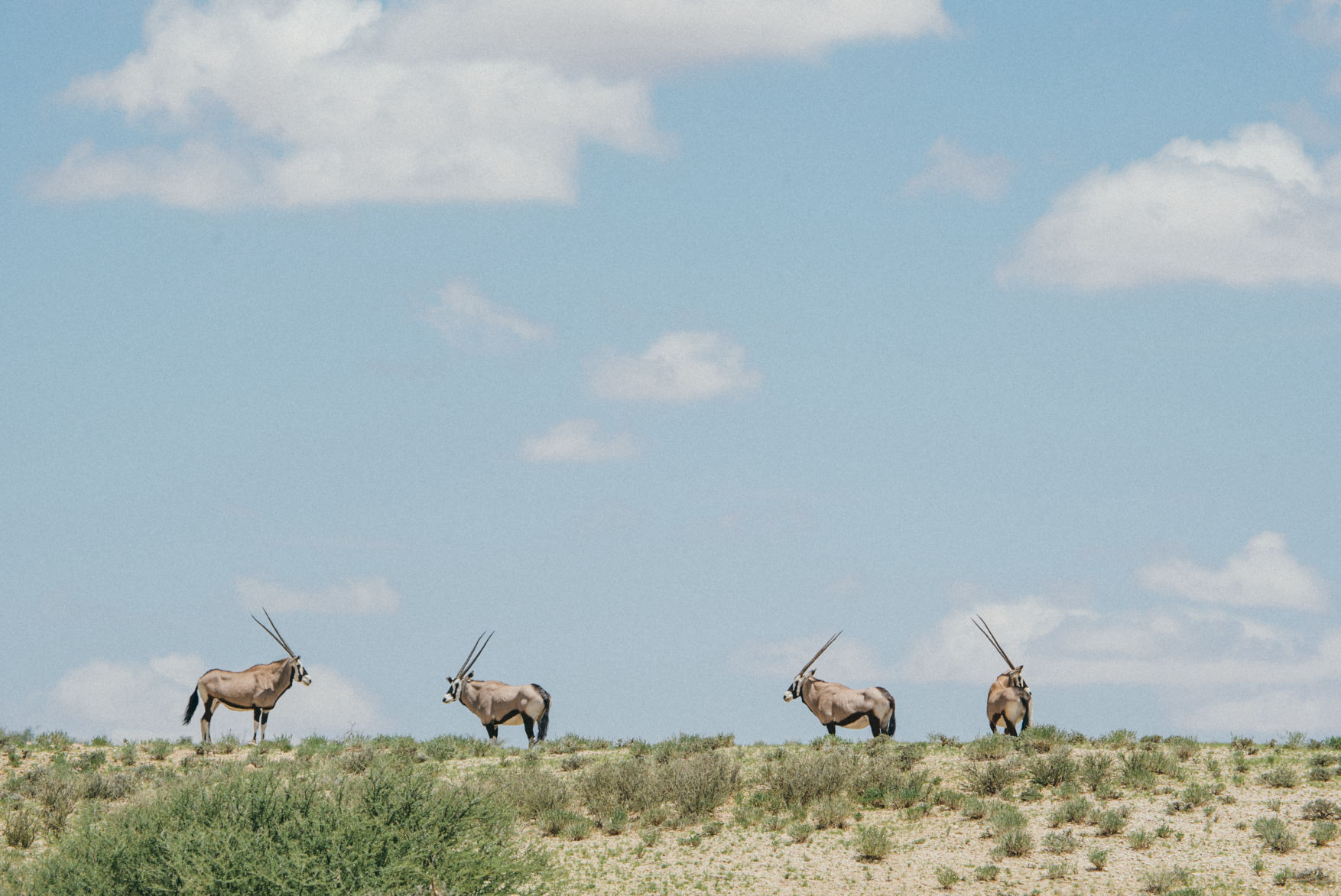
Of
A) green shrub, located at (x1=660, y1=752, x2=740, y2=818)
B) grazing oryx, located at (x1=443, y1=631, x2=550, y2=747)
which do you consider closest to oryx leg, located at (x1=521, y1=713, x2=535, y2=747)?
grazing oryx, located at (x1=443, y1=631, x2=550, y2=747)

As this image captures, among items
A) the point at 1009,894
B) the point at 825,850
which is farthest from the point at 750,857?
the point at 1009,894

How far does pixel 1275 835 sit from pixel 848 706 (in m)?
11.4

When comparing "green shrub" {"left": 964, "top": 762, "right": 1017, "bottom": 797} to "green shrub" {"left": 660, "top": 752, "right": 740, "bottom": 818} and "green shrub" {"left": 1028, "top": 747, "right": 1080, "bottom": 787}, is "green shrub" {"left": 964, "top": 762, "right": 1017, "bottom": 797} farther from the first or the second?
"green shrub" {"left": 660, "top": 752, "right": 740, "bottom": 818}

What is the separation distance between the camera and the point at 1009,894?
59.3ft

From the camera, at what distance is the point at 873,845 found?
1948 centimetres

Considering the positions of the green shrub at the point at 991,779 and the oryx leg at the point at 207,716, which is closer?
the green shrub at the point at 991,779

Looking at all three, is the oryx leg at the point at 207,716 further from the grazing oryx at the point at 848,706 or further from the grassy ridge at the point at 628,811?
the grazing oryx at the point at 848,706

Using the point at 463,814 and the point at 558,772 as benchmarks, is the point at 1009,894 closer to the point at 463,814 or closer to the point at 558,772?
the point at 463,814

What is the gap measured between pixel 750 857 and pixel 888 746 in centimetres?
619

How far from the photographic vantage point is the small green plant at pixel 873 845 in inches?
766

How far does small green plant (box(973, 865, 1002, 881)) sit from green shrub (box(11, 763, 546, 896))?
6.16 meters

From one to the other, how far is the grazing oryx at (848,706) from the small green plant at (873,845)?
930 cm

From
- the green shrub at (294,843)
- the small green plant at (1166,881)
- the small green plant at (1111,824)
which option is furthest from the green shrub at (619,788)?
the small green plant at (1166,881)

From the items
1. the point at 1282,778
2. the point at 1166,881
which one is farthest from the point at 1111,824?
the point at 1282,778
